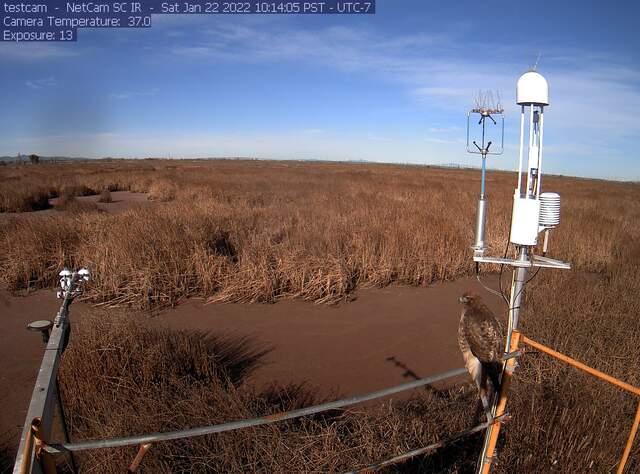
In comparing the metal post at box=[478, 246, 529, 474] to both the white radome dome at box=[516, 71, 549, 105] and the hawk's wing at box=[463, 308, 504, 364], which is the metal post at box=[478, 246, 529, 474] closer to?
the hawk's wing at box=[463, 308, 504, 364]

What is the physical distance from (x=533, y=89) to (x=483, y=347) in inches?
46.3

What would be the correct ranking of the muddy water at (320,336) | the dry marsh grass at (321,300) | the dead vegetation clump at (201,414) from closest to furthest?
the dead vegetation clump at (201,414), the dry marsh grass at (321,300), the muddy water at (320,336)

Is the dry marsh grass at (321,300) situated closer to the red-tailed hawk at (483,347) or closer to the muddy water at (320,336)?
the muddy water at (320,336)

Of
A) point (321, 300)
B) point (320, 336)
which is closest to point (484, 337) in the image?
point (320, 336)

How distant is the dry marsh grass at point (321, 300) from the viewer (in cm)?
239

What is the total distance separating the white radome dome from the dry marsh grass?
193 cm

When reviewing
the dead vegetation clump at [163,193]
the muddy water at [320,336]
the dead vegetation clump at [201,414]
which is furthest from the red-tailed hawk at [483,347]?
the dead vegetation clump at [163,193]

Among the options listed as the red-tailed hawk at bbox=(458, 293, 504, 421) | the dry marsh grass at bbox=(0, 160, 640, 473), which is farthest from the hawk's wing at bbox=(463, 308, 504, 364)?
the dry marsh grass at bbox=(0, 160, 640, 473)

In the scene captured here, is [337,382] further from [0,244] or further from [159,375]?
[0,244]

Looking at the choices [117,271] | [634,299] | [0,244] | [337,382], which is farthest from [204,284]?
[634,299]

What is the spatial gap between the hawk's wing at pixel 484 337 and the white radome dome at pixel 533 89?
99 centimetres

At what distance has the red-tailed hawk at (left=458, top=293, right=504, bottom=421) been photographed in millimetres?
1748

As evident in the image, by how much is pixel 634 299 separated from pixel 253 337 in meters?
4.66

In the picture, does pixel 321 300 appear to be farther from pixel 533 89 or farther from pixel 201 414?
pixel 533 89
